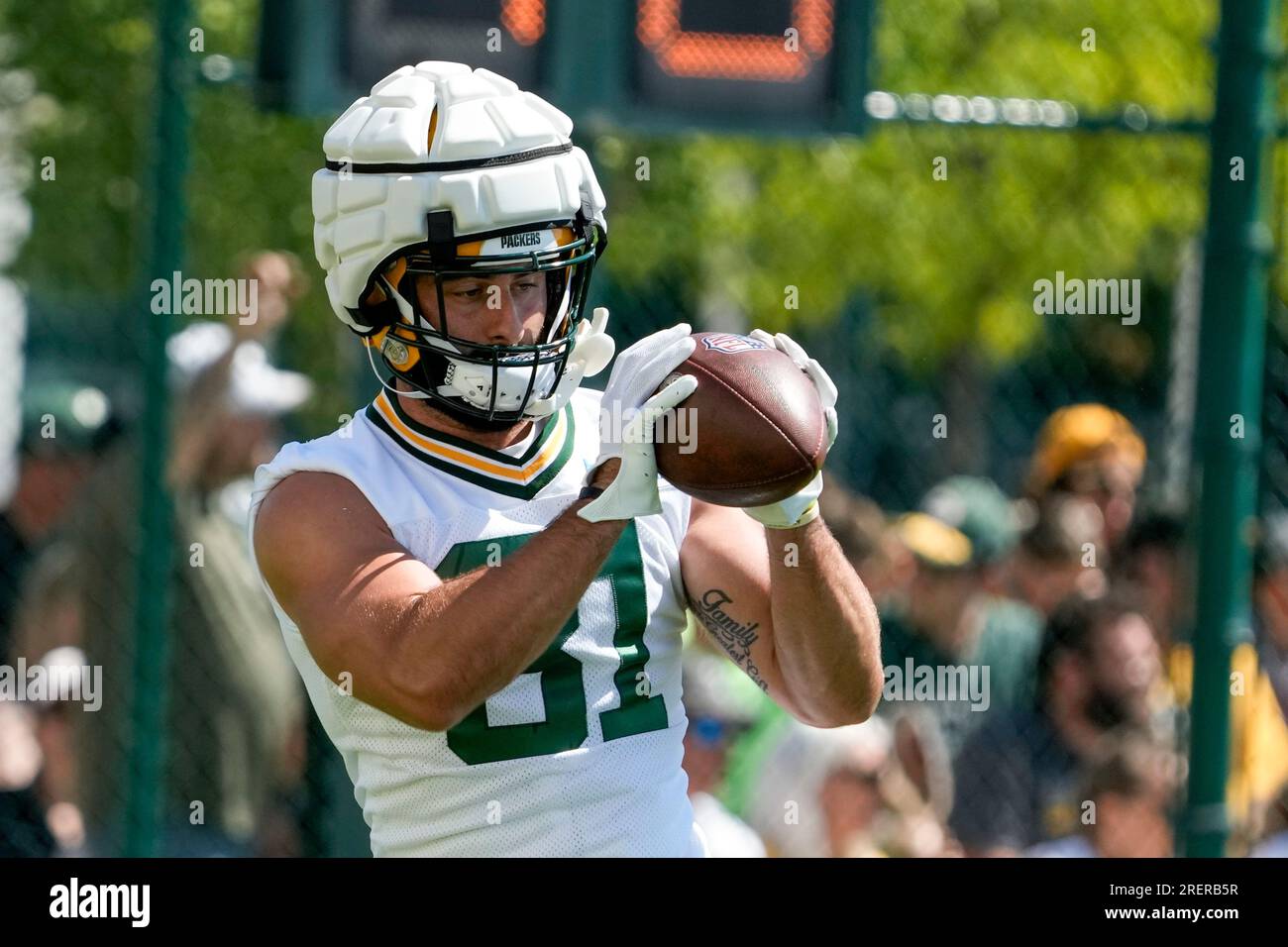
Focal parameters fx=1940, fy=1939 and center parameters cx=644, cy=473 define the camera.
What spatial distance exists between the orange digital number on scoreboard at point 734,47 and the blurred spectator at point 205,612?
121 centimetres

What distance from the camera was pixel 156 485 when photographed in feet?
14.8

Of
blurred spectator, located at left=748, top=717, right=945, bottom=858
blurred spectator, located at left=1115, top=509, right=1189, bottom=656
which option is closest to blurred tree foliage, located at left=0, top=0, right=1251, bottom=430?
blurred spectator, located at left=1115, top=509, right=1189, bottom=656

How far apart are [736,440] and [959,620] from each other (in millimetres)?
3010

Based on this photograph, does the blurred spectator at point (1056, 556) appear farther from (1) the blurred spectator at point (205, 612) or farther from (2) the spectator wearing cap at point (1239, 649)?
(1) the blurred spectator at point (205, 612)

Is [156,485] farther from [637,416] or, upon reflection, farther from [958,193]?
[958,193]

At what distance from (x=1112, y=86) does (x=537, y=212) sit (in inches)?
215

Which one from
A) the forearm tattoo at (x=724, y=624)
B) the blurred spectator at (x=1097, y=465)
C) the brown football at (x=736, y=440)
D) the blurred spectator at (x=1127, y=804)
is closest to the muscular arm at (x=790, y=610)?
the forearm tattoo at (x=724, y=624)

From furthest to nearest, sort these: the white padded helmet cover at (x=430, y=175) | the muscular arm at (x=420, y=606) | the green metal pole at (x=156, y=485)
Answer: the green metal pole at (x=156, y=485)
the white padded helmet cover at (x=430, y=175)
the muscular arm at (x=420, y=606)

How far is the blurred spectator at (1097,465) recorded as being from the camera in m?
5.47

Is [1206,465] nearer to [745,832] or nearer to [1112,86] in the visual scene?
[745,832]

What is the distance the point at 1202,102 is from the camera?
296 inches

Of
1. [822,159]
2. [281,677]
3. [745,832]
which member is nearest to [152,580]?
[281,677]

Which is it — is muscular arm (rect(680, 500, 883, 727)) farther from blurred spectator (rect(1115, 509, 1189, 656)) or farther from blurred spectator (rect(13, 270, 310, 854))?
blurred spectator (rect(1115, 509, 1189, 656))

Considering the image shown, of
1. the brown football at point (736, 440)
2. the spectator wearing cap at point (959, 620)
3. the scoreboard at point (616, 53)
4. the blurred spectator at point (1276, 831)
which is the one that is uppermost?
the scoreboard at point (616, 53)
